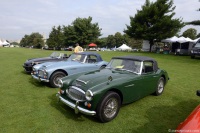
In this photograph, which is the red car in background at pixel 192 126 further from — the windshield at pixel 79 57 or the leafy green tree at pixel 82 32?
the leafy green tree at pixel 82 32

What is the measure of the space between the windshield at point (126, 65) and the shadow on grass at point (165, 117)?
1.35 metres

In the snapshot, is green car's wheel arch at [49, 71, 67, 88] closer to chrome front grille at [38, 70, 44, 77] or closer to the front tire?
the front tire

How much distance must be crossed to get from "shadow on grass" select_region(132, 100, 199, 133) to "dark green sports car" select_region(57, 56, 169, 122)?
2.25ft

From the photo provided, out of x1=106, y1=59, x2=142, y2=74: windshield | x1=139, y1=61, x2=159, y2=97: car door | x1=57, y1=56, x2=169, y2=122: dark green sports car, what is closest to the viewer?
x1=57, y1=56, x2=169, y2=122: dark green sports car

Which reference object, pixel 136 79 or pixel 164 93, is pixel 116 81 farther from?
pixel 164 93

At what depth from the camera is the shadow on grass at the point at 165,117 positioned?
3.96 m

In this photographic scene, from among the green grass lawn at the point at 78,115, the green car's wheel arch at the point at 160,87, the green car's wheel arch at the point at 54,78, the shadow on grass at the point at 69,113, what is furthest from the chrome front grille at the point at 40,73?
the green car's wheel arch at the point at 160,87

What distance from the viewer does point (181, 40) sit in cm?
2605

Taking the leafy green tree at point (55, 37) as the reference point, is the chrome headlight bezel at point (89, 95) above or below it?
below

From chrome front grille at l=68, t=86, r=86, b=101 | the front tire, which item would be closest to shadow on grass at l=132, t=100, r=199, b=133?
chrome front grille at l=68, t=86, r=86, b=101

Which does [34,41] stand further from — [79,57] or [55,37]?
[79,57]

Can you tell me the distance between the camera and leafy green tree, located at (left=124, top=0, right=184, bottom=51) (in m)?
28.2

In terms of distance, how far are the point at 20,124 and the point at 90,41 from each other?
49872mm

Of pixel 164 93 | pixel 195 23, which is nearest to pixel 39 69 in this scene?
pixel 164 93
